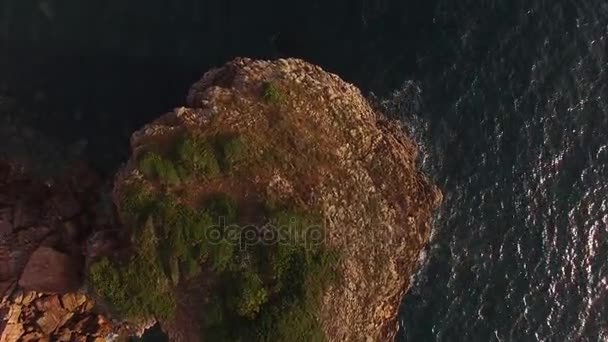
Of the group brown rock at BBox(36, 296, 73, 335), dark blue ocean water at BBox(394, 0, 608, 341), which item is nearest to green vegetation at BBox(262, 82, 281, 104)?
dark blue ocean water at BBox(394, 0, 608, 341)

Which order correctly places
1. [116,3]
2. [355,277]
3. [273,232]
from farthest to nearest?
[116,3]
[355,277]
[273,232]

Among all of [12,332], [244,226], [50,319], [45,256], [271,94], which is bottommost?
[12,332]

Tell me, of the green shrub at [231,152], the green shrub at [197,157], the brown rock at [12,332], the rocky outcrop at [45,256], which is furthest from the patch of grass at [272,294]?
the brown rock at [12,332]

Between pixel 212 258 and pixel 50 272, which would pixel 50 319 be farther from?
pixel 212 258

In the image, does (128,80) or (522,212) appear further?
(522,212)

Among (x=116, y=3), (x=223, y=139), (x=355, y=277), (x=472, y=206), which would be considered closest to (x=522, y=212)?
(x=472, y=206)

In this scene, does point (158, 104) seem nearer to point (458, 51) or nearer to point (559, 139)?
point (458, 51)

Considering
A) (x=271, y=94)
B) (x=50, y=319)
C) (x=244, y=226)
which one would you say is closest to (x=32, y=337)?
(x=50, y=319)
